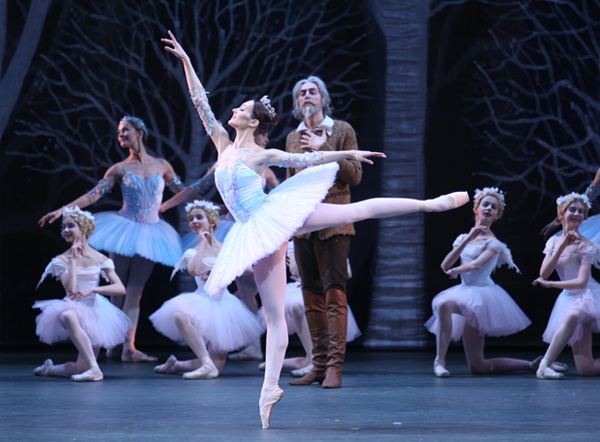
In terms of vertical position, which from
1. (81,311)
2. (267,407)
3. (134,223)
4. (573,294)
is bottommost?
(267,407)

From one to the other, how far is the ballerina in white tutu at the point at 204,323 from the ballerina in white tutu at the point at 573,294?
162cm

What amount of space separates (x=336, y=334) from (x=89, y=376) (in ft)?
4.36

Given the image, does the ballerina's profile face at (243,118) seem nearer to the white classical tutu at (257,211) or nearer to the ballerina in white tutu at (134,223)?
the white classical tutu at (257,211)

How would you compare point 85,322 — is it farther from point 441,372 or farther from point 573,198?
point 573,198

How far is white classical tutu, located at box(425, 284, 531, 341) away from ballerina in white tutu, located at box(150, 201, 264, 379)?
1.11 meters

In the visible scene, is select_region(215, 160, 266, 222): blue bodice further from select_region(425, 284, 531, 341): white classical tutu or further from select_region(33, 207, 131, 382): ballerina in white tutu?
select_region(425, 284, 531, 341): white classical tutu

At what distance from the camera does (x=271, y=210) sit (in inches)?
126

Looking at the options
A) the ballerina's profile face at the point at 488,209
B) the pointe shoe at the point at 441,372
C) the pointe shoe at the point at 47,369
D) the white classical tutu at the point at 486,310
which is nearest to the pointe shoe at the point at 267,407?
the pointe shoe at the point at 441,372

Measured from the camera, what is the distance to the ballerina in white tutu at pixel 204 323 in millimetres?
4641

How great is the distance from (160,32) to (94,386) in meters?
3.26

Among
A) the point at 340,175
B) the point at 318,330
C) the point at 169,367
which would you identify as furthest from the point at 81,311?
the point at 340,175

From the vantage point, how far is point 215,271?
3.23 metres

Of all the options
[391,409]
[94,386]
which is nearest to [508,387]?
[391,409]

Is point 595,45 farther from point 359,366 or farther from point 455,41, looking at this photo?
point 359,366
